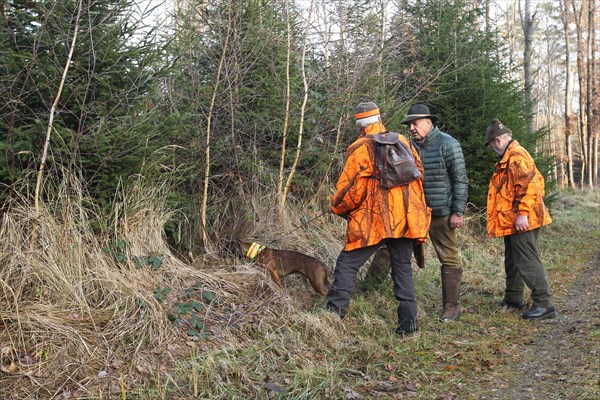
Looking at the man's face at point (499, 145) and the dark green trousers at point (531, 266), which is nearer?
the dark green trousers at point (531, 266)

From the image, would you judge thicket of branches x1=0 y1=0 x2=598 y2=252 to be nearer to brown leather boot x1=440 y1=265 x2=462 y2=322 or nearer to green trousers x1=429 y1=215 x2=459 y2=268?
green trousers x1=429 y1=215 x2=459 y2=268

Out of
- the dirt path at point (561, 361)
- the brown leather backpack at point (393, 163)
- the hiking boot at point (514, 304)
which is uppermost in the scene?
the brown leather backpack at point (393, 163)

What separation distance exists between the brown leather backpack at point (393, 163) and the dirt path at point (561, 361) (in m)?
1.80

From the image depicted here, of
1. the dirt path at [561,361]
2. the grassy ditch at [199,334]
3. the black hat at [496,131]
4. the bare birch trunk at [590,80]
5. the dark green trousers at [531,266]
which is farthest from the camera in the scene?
the bare birch trunk at [590,80]

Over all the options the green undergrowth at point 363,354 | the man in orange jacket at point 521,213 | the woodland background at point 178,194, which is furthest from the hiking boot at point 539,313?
the woodland background at point 178,194

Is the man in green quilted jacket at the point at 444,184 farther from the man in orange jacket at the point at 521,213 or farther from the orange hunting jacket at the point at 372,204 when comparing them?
the orange hunting jacket at the point at 372,204

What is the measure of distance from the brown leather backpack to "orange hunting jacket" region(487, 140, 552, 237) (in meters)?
1.46

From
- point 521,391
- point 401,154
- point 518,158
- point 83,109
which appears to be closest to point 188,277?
point 83,109

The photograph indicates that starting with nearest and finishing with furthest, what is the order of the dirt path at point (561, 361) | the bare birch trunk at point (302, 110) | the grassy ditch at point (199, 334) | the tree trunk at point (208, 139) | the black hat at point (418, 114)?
the grassy ditch at point (199, 334)
the dirt path at point (561, 361)
the black hat at point (418, 114)
the tree trunk at point (208, 139)
the bare birch trunk at point (302, 110)

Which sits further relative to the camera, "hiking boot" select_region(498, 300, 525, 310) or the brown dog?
"hiking boot" select_region(498, 300, 525, 310)

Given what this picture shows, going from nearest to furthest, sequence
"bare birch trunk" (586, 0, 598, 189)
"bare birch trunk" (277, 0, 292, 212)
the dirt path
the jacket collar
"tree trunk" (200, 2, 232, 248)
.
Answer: the dirt path → the jacket collar → "tree trunk" (200, 2, 232, 248) → "bare birch trunk" (277, 0, 292, 212) → "bare birch trunk" (586, 0, 598, 189)

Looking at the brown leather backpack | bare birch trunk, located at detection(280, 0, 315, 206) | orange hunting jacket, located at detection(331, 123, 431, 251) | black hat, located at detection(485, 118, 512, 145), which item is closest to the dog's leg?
orange hunting jacket, located at detection(331, 123, 431, 251)

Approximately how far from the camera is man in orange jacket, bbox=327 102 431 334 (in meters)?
5.30

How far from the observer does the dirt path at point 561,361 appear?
165 inches
